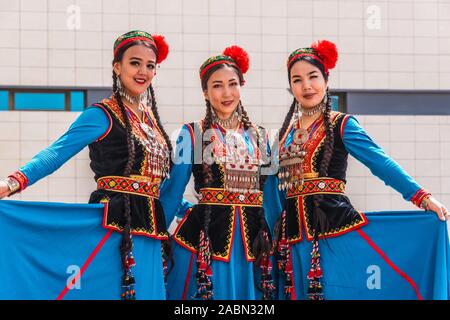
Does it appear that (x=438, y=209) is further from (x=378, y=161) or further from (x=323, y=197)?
(x=323, y=197)

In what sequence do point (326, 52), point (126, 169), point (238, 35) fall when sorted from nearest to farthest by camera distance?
point (126, 169)
point (326, 52)
point (238, 35)

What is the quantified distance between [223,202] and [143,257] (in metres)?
0.52

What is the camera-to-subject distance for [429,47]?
8.94 meters

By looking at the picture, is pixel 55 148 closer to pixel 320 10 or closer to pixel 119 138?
pixel 119 138

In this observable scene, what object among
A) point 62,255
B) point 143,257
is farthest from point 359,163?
point 62,255

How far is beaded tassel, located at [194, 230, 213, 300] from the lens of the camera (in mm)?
3576

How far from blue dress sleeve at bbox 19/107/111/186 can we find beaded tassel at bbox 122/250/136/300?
21.6 inches

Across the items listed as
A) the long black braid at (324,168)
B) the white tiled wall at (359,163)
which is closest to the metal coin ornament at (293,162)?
the long black braid at (324,168)

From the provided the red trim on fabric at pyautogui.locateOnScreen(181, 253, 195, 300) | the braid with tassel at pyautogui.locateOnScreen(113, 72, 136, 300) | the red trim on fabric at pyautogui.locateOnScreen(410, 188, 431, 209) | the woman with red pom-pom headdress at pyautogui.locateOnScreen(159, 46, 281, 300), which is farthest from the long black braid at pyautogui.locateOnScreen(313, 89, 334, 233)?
the braid with tassel at pyautogui.locateOnScreen(113, 72, 136, 300)

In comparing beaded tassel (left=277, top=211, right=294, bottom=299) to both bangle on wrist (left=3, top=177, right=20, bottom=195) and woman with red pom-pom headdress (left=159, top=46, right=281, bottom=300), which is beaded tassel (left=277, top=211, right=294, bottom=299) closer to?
woman with red pom-pom headdress (left=159, top=46, right=281, bottom=300)

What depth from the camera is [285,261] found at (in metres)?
3.74

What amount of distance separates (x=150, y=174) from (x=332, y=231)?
97 centimetres

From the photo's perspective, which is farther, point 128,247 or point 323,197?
point 323,197

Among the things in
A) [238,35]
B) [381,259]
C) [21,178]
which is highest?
[238,35]
